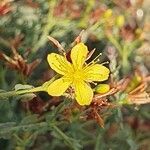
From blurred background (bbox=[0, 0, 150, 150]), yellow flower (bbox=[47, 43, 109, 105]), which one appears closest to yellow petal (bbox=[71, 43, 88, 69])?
yellow flower (bbox=[47, 43, 109, 105])

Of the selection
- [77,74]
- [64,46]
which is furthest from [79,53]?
[64,46]

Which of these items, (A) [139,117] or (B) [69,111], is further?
(A) [139,117]

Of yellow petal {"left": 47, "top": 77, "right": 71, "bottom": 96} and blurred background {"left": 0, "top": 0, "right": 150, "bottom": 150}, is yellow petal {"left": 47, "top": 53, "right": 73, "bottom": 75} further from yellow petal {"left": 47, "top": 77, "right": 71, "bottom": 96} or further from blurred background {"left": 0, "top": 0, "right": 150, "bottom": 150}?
blurred background {"left": 0, "top": 0, "right": 150, "bottom": 150}

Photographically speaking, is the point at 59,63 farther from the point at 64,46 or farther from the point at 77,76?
the point at 64,46

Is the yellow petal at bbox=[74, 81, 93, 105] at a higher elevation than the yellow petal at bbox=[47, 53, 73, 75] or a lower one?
lower

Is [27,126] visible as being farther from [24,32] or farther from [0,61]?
[24,32]

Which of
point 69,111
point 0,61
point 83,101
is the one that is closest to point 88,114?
point 69,111

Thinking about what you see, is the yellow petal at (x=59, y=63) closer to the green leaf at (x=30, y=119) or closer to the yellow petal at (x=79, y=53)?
the yellow petal at (x=79, y=53)
